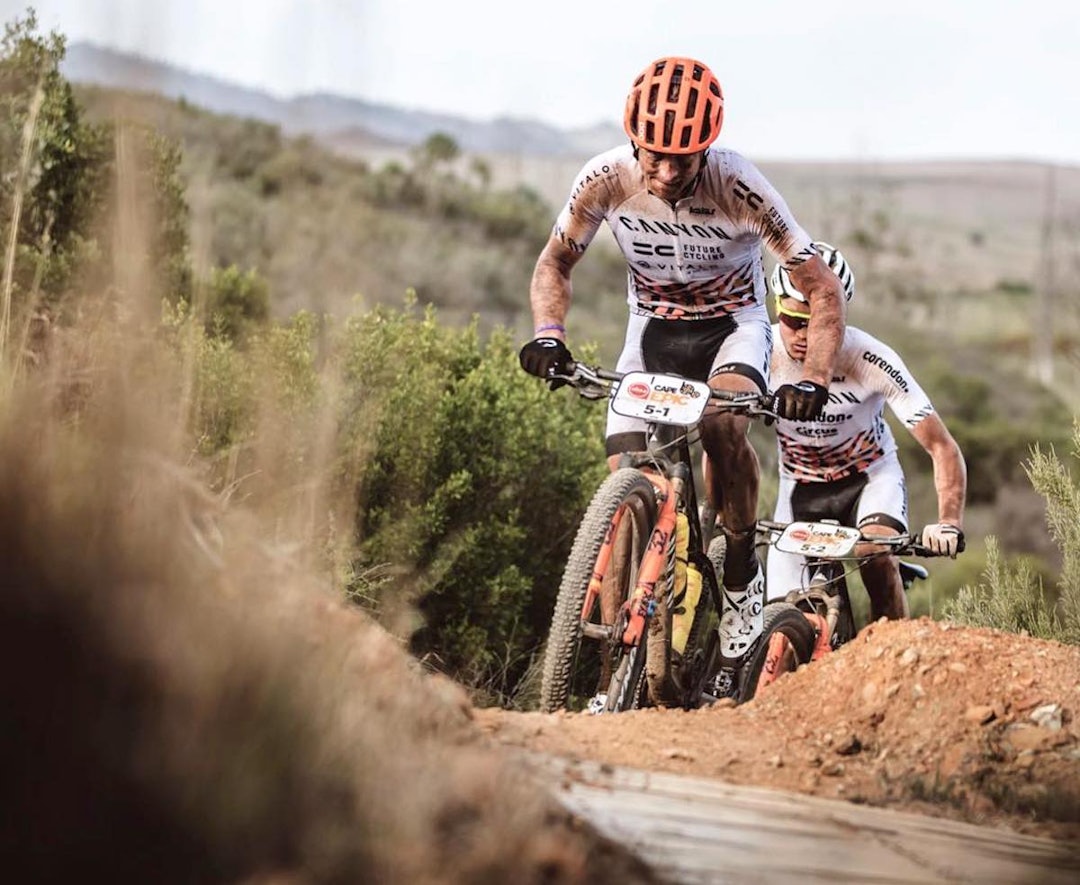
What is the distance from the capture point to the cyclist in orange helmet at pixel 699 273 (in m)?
5.94

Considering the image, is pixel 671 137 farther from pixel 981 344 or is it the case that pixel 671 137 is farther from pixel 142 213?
pixel 981 344

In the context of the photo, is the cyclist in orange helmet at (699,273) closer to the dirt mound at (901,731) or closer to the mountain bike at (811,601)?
the mountain bike at (811,601)

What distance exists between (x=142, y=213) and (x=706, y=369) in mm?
3324

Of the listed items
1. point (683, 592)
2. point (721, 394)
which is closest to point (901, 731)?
point (683, 592)

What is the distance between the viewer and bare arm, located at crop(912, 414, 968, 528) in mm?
7770

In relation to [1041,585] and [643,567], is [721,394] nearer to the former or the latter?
[643,567]

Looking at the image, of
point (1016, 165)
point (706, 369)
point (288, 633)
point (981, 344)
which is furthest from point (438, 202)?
point (1016, 165)

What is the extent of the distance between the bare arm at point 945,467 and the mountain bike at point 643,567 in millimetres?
1668

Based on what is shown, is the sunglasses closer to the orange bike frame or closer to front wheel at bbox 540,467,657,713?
the orange bike frame

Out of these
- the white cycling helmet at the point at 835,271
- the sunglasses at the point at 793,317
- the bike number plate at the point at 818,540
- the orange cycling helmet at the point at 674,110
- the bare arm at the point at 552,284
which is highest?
the orange cycling helmet at the point at 674,110

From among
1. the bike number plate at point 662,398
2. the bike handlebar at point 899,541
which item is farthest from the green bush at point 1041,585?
the bike number plate at point 662,398

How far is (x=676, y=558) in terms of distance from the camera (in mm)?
6379

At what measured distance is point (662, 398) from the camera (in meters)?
5.86

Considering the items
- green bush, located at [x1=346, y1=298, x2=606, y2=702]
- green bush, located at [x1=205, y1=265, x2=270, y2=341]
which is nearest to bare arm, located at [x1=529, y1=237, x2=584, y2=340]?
green bush, located at [x1=346, y1=298, x2=606, y2=702]
